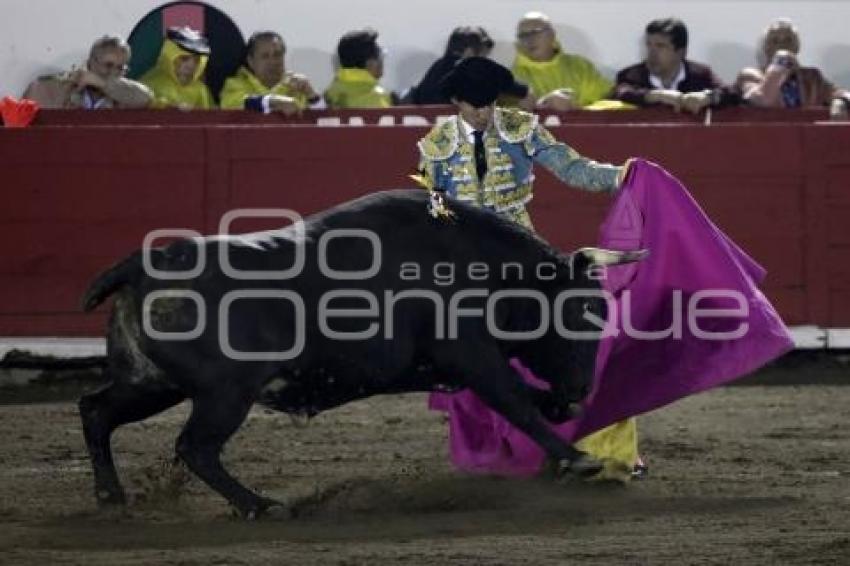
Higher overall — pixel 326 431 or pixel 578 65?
pixel 578 65

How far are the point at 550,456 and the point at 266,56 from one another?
4.21 meters

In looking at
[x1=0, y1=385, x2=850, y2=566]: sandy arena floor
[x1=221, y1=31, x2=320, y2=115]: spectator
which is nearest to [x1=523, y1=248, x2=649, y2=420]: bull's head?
[x1=0, y1=385, x2=850, y2=566]: sandy arena floor

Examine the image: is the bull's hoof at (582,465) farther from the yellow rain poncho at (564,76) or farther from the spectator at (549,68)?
the yellow rain poncho at (564,76)

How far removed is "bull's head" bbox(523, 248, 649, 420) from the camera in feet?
21.7

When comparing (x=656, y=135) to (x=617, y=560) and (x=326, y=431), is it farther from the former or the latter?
(x=617, y=560)

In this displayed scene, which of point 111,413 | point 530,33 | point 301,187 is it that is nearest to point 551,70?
point 530,33

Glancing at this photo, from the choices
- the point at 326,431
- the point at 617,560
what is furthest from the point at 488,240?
the point at 326,431

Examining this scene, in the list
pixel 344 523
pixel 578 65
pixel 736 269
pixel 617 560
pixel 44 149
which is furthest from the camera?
pixel 578 65

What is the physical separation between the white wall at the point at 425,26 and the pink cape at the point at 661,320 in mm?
4153

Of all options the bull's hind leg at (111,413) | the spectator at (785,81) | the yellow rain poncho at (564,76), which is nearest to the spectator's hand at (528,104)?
the yellow rain poncho at (564,76)

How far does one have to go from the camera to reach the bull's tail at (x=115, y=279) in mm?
6070

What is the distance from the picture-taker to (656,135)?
9.91 m

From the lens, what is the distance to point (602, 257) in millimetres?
6520

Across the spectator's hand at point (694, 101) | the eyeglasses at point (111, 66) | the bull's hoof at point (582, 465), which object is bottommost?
the bull's hoof at point (582, 465)
